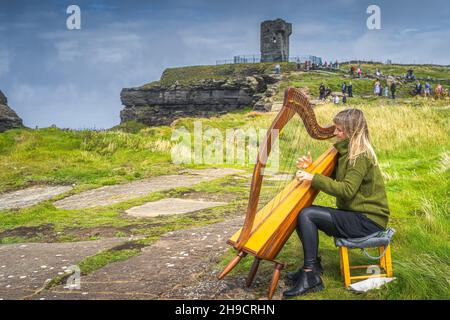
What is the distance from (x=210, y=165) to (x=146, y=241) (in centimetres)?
667

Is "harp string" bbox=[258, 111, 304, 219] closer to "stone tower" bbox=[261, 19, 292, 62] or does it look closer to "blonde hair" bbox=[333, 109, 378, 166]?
"blonde hair" bbox=[333, 109, 378, 166]

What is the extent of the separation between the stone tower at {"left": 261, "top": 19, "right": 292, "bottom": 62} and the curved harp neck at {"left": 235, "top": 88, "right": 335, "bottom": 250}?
2583 inches

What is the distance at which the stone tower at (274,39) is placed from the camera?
221ft

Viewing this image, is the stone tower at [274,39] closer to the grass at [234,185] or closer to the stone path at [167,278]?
the grass at [234,185]

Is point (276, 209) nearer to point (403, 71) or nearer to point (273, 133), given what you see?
point (273, 133)

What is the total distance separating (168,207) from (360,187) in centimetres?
416

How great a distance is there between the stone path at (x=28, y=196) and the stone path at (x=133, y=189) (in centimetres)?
54

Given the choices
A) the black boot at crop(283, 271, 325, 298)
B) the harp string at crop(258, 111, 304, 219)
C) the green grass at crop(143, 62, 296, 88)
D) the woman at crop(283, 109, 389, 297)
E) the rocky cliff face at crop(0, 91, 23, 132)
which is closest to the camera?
the black boot at crop(283, 271, 325, 298)

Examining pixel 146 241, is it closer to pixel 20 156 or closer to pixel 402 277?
pixel 402 277

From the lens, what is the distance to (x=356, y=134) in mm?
3982

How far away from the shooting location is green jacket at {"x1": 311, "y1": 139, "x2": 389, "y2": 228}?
382 centimetres

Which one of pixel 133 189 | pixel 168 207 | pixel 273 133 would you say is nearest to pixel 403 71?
pixel 133 189

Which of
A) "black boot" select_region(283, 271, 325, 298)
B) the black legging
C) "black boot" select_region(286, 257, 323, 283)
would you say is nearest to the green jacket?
the black legging
